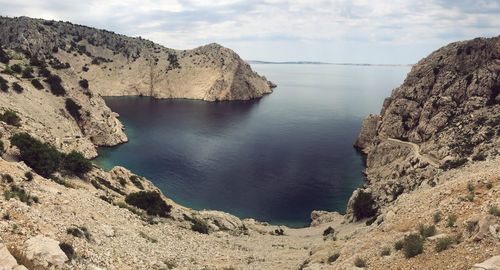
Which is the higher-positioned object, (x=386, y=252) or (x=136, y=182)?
(x=386, y=252)

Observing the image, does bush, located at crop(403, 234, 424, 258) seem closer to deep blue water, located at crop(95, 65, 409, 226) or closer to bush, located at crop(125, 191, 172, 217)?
bush, located at crop(125, 191, 172, 217)

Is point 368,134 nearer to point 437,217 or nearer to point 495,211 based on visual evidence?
point 437,217

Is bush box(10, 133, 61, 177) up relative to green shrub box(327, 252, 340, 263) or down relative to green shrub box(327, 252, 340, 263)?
up

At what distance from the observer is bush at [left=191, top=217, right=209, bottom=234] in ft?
161

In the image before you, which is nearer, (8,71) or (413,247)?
(413,247)

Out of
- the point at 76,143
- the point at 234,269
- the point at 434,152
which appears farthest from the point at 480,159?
the point at 76,143

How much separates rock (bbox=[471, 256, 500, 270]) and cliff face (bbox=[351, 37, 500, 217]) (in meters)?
64.2

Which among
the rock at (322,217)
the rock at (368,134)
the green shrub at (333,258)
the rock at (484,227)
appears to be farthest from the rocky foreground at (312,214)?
the rock at (368,134)

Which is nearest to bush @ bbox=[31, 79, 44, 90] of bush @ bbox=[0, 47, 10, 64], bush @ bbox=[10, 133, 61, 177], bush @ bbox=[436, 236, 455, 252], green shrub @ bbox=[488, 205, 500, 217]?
bush @ bbox=[0, 47, 10, 64]

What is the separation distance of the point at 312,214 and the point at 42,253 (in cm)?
6197

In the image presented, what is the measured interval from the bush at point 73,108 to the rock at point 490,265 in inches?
4845

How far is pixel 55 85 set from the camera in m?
121

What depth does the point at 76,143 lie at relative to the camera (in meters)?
107

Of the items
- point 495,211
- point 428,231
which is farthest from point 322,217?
point 495,211
